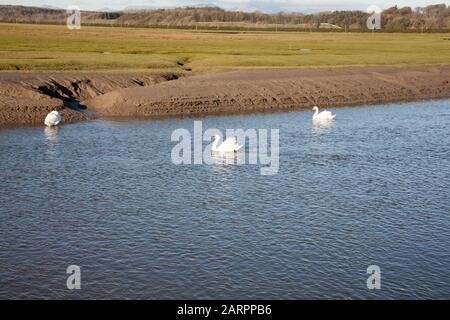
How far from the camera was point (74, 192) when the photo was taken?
24734 millimetres

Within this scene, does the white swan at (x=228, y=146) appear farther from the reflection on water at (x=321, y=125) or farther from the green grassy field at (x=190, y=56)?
the green grassy field at (x=190, y=56)

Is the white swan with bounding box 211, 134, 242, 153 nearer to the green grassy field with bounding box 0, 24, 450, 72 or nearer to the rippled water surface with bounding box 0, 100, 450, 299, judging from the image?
the rippled water surface with bounding box 0, 100, 450, 299

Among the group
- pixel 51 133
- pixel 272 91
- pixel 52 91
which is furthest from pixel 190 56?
pixel 51 133

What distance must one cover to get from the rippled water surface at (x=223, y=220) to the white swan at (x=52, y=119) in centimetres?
337

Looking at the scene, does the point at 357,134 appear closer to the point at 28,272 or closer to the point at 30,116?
the point at 30,116

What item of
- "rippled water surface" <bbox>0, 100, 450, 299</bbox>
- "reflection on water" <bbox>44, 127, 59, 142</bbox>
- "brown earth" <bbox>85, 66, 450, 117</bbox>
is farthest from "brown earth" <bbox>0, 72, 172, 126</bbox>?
"rippled water surface" <bbox>0, 100, 450, 299</bbox>

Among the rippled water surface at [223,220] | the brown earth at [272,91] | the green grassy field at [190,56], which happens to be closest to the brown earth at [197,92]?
the brown earth at [272,91]

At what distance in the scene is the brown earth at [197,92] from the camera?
144 feet

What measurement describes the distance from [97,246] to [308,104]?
35.6 metres

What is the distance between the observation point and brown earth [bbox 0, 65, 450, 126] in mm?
44031

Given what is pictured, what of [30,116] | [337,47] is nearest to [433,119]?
[30,116]

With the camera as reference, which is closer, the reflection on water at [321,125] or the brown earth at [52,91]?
the reflection on water at [321,125]

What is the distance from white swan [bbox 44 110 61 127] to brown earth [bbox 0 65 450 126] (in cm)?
249

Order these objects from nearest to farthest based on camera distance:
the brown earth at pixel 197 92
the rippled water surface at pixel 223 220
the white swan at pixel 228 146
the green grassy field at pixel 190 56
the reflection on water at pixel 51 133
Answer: the rippled water surface at pixel 223 220
the white swan at pixel 228 146
the reflection on water at pixel 51 133
the brown earth at pixel 197 92
the green grassy field at pixel 190 56
